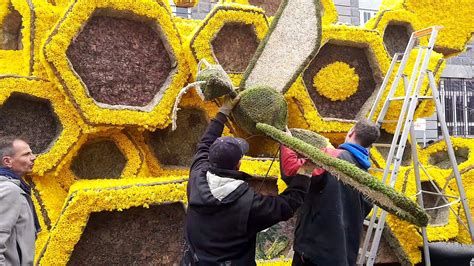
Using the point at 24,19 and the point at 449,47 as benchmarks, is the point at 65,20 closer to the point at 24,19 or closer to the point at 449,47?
the point at 24,19

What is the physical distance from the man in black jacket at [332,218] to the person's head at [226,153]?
0.54 meters

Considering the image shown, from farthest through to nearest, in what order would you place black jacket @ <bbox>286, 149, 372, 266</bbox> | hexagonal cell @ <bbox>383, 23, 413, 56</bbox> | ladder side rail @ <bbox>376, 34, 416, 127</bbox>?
hexagonal cell @ <bbox>383, 23, 413, 56</bbox>, ladder side rail @ <bbox>376, 34, 416, 127</bbox>, black jacket @ <bbox>286, 149, 372, 266</bbox>

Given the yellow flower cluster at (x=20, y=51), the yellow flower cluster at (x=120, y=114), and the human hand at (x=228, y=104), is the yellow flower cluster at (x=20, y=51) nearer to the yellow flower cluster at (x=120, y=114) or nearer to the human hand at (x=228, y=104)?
the yellow flower cluster at (x=120, y=114)

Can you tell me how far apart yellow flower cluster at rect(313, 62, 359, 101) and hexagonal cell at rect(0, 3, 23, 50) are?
3575mm

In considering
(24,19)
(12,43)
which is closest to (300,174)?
(24,19)

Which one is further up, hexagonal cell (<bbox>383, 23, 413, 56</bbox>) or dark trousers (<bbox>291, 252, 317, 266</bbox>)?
dark trousers (<bbox>291, 252, 317, 266</bbox>)

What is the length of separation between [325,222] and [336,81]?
9.79 ft

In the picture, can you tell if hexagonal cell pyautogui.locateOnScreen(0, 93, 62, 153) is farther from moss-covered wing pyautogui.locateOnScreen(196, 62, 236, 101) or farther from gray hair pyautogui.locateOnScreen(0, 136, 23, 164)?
moss-covered wing pyautogui.locateOnScreen(196, 62, 236, 101)

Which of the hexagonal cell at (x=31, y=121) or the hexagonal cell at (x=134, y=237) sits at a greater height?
the hexagonal cell at (x=31, y=121)

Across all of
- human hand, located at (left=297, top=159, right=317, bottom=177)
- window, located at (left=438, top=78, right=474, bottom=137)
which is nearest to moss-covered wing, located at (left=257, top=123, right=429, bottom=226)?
human hand, located at (left=297, top=159, right=317, bottom=177)

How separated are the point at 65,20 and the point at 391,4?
4.61 meters

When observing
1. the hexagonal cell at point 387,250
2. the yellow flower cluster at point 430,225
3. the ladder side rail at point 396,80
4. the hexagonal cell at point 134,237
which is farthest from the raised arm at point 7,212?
the yellow flower cluster at point 430,225

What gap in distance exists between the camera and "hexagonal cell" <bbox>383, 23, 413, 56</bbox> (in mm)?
6029

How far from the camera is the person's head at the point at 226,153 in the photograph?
2.02 meters
